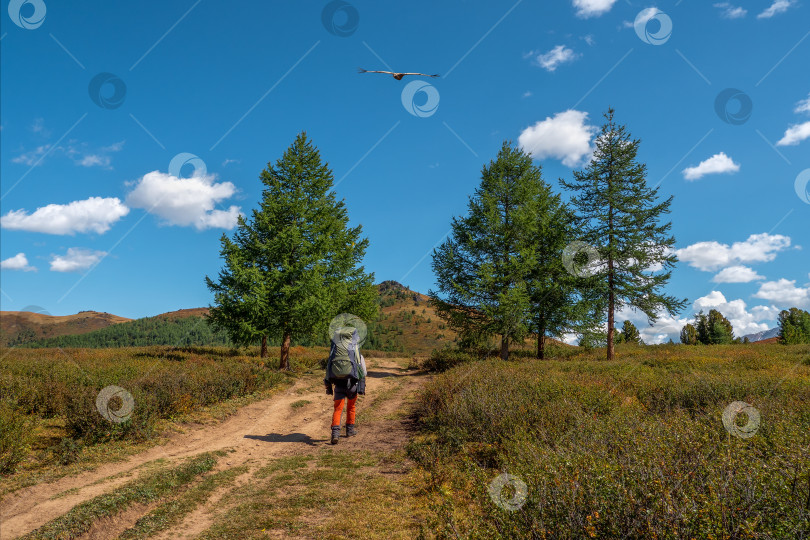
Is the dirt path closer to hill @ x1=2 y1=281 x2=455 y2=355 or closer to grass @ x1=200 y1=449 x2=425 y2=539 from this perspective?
grass @ x1=200 y1=449 x2=425 y2=539

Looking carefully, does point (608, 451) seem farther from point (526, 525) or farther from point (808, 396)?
point (808, 396)

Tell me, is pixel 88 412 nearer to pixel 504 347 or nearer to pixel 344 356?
pixel 344 356

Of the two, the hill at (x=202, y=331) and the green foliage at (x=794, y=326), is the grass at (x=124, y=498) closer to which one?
the green foliage at (x=794, y=326)

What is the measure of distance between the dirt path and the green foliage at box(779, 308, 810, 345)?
53474 millimetres

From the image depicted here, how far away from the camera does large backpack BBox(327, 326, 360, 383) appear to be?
29.1ft

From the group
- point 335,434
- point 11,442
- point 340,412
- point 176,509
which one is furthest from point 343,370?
point 11,442

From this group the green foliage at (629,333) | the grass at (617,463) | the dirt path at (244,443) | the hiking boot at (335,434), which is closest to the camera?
the grass at (617,463)

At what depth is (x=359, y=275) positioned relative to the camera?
24.0 m

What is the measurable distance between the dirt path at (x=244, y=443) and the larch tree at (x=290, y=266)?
15.1ft

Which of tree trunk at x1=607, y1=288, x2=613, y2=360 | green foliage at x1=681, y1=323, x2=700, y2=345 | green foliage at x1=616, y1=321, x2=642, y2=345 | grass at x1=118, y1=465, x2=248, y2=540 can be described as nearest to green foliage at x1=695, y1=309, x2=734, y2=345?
green foliage at x1=681, y1=323, x2=700, y2=345

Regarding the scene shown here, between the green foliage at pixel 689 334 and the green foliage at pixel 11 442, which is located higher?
the green foliage at pixel 689 334

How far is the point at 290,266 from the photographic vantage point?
773 inches

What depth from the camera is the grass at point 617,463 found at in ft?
10.2

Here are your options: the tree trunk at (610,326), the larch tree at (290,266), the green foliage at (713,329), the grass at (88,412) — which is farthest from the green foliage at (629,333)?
the grass at (88,412)
